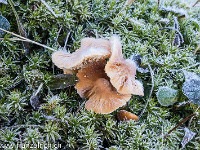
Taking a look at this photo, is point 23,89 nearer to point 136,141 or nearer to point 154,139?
point 136,141

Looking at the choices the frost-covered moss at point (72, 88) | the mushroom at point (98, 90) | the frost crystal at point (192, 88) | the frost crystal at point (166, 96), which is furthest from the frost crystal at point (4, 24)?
the frost crystal at point (192, 88)

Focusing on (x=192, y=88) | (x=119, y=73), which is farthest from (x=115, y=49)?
(x=192, y=88)

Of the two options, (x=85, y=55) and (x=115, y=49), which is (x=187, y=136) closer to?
(x=115, y=49)

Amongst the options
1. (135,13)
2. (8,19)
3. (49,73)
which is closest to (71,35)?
(49,73)

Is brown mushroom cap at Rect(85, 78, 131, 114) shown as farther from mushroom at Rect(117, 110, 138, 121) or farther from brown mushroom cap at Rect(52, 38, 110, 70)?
brown mushroom cap at Rect(52, 38, 110, 70)

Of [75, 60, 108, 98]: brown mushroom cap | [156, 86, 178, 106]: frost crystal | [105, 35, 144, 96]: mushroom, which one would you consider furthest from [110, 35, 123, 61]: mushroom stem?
[156, 86, 178, 106]: frost crystal

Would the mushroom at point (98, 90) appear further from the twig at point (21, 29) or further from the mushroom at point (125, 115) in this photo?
the twig at point (21, 29)
